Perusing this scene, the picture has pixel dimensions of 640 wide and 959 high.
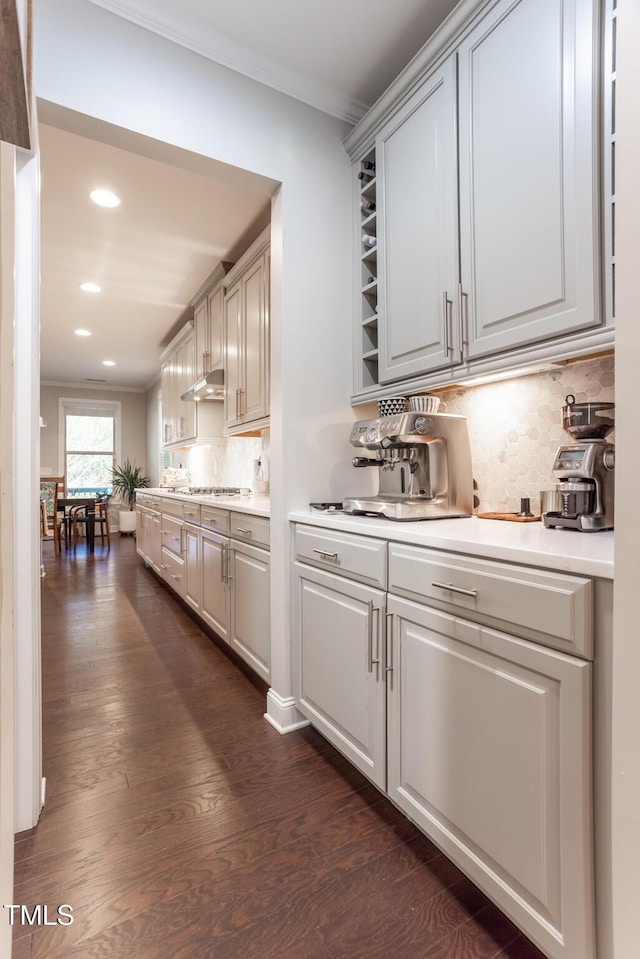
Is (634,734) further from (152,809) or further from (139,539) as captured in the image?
(139,539)

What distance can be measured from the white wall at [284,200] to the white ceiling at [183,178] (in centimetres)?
8

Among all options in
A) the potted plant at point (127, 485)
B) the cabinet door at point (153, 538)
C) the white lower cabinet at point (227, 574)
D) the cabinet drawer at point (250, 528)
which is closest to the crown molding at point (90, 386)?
the potted plant at point (127, 485)

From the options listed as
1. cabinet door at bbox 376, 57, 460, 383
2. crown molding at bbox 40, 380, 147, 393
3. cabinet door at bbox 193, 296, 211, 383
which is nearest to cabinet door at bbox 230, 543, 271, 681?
cabinet door at bbox 376, 57, 460, 383

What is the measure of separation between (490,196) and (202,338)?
3.21 metres

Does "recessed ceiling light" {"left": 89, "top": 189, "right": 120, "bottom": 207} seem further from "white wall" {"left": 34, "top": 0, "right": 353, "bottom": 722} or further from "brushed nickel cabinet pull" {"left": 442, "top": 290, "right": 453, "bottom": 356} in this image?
"brushed nickel cabinet pull" {"left": 442, "top": 290, "right": 453, "bottom": 356}

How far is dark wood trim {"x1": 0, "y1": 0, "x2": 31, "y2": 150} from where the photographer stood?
48 centimetres

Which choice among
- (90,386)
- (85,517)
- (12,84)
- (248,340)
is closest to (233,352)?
(248,340)

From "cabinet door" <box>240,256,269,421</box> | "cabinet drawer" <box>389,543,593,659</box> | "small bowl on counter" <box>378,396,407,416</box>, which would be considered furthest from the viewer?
"cabinet door" <box>240,256,269,421</box>

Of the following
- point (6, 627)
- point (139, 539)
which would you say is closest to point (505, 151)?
point (6, 627)

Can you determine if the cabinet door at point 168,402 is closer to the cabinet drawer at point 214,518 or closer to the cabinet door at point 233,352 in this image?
the cabinet door at point 233,352

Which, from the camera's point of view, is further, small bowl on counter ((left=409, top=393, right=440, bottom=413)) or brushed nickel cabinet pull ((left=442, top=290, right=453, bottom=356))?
small bowl on counter ((left=409, top=393, right=440, bottom=413))

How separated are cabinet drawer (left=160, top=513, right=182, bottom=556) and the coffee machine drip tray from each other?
7.76 feet

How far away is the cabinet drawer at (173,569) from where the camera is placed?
380cm

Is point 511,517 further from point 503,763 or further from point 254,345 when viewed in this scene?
point 254,345
